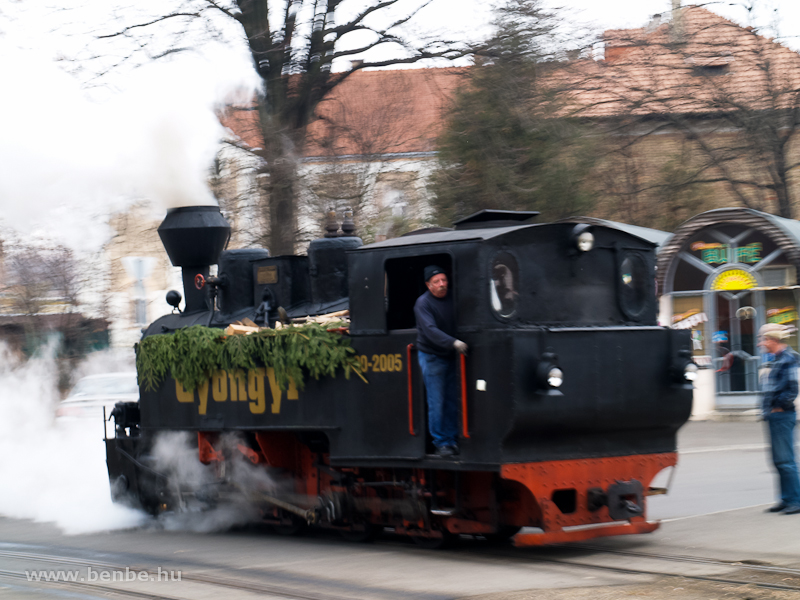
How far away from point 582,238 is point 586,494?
6.31ft

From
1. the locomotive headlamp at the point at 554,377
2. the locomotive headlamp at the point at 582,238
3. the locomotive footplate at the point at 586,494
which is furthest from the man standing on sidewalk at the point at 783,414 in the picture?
the locomotive headlamp at the point at 554,377

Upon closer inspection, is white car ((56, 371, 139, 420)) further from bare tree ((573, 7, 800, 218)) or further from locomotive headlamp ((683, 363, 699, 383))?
bare tree ((573, 7, 800, 218))

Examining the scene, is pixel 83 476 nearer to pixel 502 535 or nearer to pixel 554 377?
pixel 502 535

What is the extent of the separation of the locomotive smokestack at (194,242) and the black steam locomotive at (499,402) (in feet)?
7.11

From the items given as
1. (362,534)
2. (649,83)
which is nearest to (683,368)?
(362,534)

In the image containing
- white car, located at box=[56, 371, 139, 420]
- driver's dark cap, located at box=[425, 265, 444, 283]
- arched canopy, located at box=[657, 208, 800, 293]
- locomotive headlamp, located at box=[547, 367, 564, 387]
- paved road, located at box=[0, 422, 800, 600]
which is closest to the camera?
paved road, located at box=[0, 422, 800, 600]

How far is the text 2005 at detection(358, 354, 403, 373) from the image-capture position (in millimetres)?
7219

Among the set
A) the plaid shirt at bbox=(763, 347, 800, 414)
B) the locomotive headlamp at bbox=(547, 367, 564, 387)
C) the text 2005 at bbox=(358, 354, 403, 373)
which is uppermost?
the text 2005 at bbox=(358, 354, 403, 373)

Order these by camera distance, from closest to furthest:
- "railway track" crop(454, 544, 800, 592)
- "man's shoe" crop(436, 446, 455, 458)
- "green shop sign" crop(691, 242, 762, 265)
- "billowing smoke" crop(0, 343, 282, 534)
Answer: "railway track" crop(454, 544, 800, 592) → "man's shoe" crop(436, 446, 455, 458) → "billowing smoke" crop(0, 343, 282, 534) → "green shop sign" crop(691, 242, 762, 265)

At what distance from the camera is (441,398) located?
6.84 metres

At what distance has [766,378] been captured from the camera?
8.55 metres

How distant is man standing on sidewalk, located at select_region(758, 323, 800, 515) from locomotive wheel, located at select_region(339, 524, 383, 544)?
3553 mm

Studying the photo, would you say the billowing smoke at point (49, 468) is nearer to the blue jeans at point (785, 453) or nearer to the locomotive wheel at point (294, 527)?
the locomotive wheel at point (294, 527)

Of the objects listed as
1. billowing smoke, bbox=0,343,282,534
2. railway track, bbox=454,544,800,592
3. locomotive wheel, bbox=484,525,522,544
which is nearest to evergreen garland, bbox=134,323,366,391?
billowing smoke, bbox=0,343,282,534
